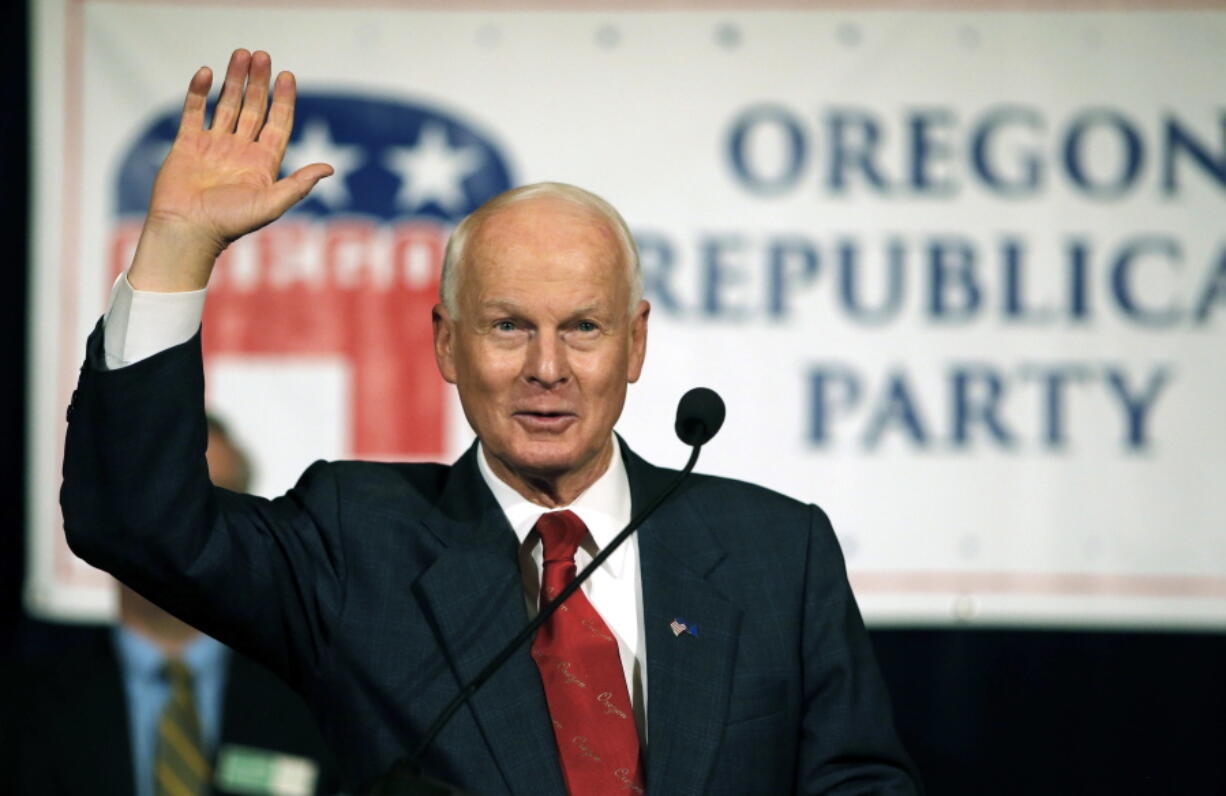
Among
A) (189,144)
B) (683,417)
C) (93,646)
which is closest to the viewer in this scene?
(189,144)

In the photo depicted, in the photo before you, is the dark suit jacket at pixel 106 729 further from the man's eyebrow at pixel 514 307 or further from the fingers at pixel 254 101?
the fingers at pixel 254 101

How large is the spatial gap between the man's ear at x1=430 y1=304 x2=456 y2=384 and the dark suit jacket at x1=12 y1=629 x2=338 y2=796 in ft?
5.33

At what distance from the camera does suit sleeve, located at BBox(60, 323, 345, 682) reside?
1.50 m

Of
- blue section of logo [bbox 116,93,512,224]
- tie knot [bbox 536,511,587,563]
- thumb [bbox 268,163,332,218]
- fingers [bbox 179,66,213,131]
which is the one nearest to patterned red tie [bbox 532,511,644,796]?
tie knot [bbox 536,511,587,563]

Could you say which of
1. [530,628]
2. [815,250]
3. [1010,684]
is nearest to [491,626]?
[530,628]

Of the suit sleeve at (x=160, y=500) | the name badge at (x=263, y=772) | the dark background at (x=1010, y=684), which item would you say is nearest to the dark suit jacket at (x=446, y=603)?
the suit sleeve at (x=160, y=500)

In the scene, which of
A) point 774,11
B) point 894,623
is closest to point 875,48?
point 774,11

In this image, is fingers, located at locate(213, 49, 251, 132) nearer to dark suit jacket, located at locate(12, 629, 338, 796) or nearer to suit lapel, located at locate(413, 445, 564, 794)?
suit lapel, located at locate(413, 445, 564, 794)

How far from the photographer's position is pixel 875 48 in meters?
3.67

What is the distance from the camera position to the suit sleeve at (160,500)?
150 centimetres

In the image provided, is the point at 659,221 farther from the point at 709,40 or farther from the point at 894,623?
the point at 894,623

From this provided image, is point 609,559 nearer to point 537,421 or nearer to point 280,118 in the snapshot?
point 537,421

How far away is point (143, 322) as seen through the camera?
4.89 ft

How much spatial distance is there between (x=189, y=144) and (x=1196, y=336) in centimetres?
273
